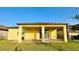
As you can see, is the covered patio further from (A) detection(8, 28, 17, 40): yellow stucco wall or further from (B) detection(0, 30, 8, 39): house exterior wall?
(B) detection(0, 30, 8, 39): house exterior wall

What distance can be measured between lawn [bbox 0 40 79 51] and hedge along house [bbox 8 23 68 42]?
0.47 ft

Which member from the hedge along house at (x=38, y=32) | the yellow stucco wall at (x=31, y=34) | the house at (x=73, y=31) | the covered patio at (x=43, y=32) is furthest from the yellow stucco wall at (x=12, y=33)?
the house at (x=73, y=31)

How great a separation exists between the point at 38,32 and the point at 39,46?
1.30 feet

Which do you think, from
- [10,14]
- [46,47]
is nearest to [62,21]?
[46,47]

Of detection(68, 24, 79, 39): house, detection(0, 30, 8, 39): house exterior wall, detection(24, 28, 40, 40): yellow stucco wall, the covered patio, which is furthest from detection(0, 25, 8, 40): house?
detection(68, 24, 79, 39): house

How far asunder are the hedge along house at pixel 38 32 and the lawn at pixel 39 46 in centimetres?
14

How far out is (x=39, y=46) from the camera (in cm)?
708

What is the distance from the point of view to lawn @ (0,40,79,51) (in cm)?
705

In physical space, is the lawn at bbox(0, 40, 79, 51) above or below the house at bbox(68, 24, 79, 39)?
below

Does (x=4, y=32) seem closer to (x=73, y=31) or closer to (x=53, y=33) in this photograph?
(x=53, y=33)

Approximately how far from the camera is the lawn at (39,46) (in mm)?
7051

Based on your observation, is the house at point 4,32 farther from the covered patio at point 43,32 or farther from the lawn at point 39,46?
the covered patio at point 43,32
